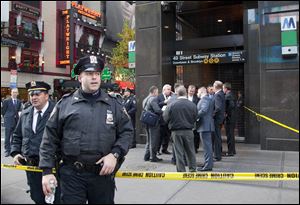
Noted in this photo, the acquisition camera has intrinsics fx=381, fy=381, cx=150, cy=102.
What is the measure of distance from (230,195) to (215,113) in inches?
139

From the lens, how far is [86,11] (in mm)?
42875

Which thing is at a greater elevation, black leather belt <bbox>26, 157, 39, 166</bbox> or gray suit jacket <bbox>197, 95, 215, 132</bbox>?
gray suit jacket <bbox>197, 95, 215, 132</bbox>

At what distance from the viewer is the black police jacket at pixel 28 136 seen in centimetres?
459

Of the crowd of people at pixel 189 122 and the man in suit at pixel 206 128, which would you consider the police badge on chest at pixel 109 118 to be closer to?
the crowd of people at pixel 189 122

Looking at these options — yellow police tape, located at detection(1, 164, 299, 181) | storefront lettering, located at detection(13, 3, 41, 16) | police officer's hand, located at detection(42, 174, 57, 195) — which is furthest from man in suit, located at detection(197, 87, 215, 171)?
storefront lettering, located at detection(13, 3, 41, 16)

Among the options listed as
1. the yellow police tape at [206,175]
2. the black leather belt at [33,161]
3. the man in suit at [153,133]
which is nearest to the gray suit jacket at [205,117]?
the man in suit at [153,133]

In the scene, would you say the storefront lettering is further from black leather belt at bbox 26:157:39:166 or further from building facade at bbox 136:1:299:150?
black leather belt at bbox 26:157:39:166

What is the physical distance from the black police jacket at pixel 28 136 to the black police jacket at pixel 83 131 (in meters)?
1.08

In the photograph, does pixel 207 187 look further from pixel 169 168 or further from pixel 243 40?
pixel 243 40

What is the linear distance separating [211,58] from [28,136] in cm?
860

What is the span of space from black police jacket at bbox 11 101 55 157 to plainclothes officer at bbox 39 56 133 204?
109cm

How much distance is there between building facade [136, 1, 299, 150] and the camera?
10.2 metres

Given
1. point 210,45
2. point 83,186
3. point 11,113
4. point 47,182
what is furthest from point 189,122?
point 11,113

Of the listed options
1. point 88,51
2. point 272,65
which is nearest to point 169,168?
point 272,65
